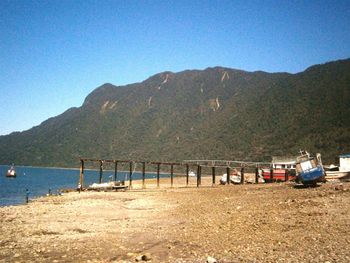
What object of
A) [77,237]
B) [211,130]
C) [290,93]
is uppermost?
[290,93]

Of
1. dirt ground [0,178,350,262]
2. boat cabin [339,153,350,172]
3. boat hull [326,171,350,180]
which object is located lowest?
dirt ground [0,178,350,262]

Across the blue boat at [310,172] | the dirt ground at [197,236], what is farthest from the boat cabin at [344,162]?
the dirt ground at [197,236]

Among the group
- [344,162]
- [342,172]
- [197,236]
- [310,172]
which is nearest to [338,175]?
[342,172]

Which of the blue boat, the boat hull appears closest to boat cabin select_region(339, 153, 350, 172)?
the boat hull

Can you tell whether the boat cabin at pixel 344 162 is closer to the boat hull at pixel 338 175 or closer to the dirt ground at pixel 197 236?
the boat hull at pixel 338 175

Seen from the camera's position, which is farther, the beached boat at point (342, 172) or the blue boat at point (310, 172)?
the beached boat at point (342, 172)

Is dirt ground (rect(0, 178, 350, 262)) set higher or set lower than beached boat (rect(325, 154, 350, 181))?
lower

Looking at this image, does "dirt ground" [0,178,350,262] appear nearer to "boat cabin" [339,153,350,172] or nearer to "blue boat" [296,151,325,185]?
"blue boat" [296,151,325,185]

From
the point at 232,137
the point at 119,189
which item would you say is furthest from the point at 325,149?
the point at 119,189

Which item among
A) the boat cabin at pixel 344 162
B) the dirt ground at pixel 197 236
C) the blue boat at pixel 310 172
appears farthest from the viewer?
the boat cabin at pixel 344 162

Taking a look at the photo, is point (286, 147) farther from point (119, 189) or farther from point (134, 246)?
point (134, 246)

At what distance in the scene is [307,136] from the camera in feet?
404

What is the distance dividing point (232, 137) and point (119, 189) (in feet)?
398

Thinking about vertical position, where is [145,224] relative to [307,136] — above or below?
below
